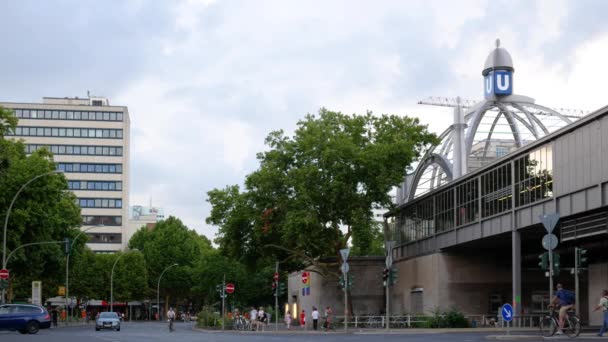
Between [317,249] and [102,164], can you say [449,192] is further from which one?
[102,164]

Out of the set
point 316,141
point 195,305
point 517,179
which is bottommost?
point 195,305

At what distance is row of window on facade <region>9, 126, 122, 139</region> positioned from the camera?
450 ft

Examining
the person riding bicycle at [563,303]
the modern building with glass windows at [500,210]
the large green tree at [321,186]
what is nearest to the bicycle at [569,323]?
the person riding bicycle at [563,303]

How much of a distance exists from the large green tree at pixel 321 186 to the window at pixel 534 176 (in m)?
13.8

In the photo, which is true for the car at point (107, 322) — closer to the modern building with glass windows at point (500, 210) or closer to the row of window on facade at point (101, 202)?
the modern building with glass windows at point (500, 210)

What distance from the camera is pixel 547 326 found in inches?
1411

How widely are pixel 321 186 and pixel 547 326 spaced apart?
87.9ft

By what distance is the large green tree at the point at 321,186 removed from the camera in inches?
2383

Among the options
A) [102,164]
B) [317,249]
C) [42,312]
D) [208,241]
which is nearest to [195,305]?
[208,241]

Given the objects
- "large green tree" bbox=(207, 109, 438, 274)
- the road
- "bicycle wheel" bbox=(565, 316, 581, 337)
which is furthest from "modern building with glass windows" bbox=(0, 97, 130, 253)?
"bicycle wheel" bbox=(565, 316, 581, 337)

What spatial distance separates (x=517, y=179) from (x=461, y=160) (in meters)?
10.7

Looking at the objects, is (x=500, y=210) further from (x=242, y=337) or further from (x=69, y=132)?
(x=69, y=132)

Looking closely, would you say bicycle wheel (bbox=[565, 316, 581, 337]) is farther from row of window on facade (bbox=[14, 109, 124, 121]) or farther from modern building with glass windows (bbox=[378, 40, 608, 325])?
row of window on facade (bbox=[14, 109, 124, 121])

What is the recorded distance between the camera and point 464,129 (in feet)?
196
